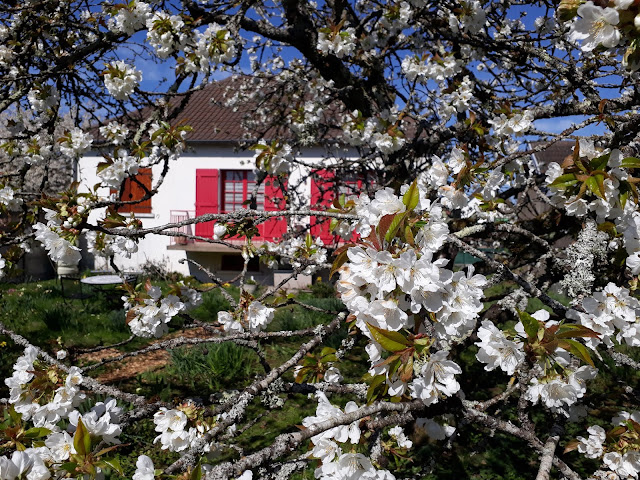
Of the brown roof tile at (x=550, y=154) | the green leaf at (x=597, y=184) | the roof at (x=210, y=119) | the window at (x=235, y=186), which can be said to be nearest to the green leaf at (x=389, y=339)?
the green leaf at (x=597, y=184)

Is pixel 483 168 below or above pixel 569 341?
above

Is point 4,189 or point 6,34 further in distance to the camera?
point 6,34

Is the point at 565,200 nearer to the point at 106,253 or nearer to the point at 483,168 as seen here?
the point at 483,168

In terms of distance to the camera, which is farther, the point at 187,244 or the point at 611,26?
the point at 187,244

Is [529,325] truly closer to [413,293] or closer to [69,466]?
[413,293]

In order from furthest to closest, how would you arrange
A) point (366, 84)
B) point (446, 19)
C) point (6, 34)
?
point (366, 84) → point (6, 34) → point (446, 19)

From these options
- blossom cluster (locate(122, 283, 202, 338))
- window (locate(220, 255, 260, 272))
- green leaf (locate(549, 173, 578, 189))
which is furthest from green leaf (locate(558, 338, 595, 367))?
window (locate(220, 255, 260, 272))

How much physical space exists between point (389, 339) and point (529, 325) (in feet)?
1.08

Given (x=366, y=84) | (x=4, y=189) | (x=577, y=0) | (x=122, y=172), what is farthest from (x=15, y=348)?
(x=577, y=0)

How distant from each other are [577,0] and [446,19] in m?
2.04

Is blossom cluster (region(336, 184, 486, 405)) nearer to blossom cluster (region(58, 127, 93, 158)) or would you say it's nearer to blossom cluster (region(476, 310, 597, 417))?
blossom cluster (region(476, 310, 597, 417))

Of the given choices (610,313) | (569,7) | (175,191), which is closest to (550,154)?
(610,313)

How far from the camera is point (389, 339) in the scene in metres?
0.80

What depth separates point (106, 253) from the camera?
2.26 metres
